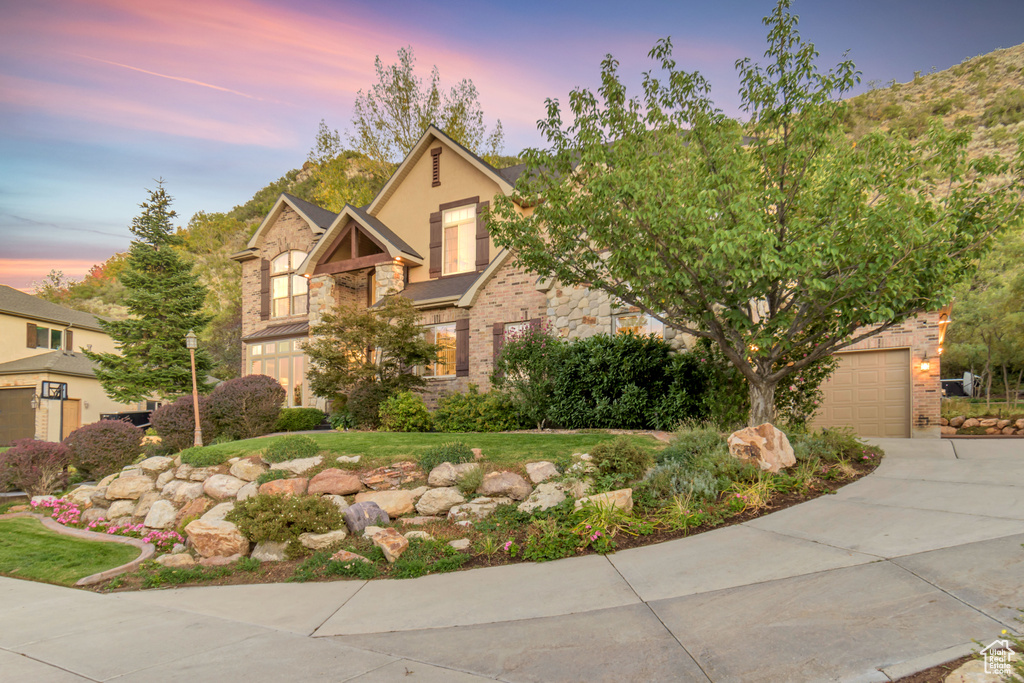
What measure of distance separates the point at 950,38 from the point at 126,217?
31213mm

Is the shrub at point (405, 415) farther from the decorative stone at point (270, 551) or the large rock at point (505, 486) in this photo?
the decorative stone at point (270, 551)

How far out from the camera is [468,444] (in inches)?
382

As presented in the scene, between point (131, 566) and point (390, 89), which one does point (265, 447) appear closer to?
point (131, 566)

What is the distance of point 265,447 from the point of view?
34.1 ft

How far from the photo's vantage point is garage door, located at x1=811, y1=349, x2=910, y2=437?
13570mm

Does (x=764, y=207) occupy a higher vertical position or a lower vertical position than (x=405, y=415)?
higher

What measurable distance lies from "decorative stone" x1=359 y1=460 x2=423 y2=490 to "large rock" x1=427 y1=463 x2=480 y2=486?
0.37m

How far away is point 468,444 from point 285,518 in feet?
11.5

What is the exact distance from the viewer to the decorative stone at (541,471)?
7742 millimetres

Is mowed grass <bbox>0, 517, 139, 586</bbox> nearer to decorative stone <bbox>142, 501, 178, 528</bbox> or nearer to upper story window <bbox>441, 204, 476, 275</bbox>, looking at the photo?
decorative stone <bbox>142, 501, 178, 528</bbox>

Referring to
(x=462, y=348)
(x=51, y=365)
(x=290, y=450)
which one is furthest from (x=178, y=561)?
(x=51, y=365)

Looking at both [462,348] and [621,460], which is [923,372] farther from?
[462,348]

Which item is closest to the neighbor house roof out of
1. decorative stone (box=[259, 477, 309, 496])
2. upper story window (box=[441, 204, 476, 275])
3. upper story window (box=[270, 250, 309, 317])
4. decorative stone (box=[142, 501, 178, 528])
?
upper story window (box=[270, 250, 309, 317])

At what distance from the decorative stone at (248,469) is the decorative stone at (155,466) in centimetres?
212
